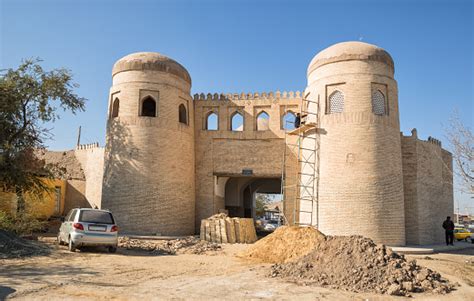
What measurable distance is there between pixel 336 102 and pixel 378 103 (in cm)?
175

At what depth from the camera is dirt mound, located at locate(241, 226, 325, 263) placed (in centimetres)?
1305

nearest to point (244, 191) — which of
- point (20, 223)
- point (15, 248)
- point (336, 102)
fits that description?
point (336, 102)

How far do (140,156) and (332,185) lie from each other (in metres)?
8.67

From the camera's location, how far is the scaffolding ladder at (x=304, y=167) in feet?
60.1

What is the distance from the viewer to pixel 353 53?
59.1 feet

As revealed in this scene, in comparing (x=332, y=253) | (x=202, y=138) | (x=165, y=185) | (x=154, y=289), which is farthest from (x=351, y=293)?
(x=202, y=138)

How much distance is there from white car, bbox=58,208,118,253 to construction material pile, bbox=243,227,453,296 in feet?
17.6

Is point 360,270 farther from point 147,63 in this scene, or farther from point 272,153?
point 147,63

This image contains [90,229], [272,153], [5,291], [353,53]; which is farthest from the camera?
[272,153]

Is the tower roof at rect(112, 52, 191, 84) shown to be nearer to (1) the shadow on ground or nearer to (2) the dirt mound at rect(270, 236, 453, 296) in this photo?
(2) the dirt mound at rect(270, 236, 453, 296)

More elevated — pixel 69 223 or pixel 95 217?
pixel 95 217

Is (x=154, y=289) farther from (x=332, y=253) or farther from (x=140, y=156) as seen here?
(x=140, y=156)

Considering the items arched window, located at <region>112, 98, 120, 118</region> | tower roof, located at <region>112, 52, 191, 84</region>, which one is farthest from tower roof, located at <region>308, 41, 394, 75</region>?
arched window, located at <region>112, 98, 120, 118</region>

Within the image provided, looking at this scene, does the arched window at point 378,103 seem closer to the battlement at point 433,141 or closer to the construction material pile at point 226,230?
the battlement at point 433,141
